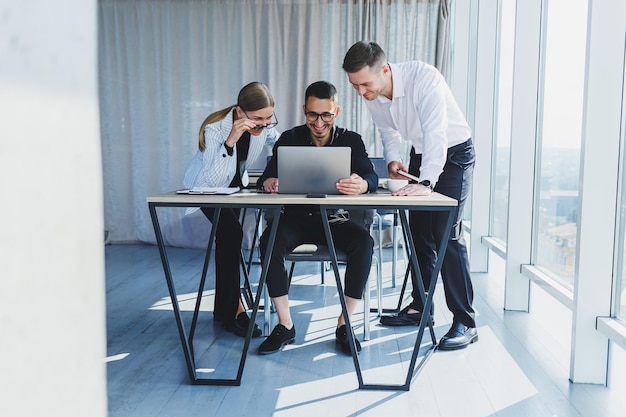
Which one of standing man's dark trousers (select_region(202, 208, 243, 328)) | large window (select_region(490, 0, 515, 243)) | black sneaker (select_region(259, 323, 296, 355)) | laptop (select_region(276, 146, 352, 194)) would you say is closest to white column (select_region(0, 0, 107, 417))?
laptop (select_region(276, 146, 352, 194))

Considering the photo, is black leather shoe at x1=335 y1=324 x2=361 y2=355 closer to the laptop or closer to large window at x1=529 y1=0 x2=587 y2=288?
the laptop

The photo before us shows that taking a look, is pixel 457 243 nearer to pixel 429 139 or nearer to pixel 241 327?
pixel 429 139

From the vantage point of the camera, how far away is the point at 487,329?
292cm

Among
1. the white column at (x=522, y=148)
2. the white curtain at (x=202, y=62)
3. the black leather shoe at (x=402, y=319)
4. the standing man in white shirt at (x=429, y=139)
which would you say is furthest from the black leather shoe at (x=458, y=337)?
the white curtain at (x=202, y=62)

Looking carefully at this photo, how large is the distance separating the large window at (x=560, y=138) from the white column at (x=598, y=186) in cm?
30

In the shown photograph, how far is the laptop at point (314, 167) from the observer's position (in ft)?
7.62

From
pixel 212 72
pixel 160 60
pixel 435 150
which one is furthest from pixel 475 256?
pixel 160 60

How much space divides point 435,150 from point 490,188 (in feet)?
7.05

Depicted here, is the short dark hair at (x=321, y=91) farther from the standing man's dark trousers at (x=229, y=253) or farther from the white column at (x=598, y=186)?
the white column at (x=598, y=186)

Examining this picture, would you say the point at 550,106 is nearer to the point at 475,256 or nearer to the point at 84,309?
the point at 475,256

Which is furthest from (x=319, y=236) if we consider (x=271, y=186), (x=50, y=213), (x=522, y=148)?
(x=50, y=213)

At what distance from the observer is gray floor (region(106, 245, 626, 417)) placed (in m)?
2.04

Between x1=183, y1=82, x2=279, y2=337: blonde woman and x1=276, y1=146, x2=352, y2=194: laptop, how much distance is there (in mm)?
387

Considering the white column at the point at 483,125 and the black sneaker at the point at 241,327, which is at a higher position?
the white column at the point at 483,125
